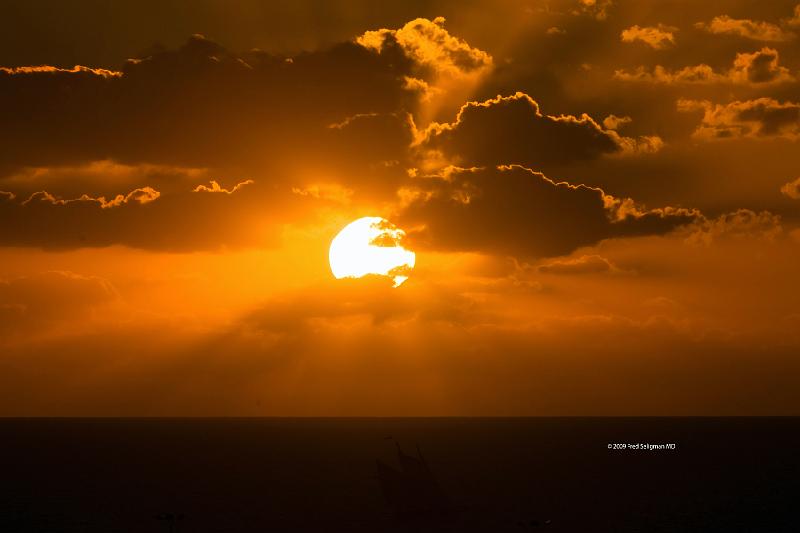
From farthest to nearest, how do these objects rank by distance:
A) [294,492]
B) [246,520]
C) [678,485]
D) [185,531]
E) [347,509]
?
1. [678,485]
2. [294,492]
3. [347,509]
4. [246,520]
5. [185,531]

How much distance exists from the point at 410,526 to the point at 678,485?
7635 cm

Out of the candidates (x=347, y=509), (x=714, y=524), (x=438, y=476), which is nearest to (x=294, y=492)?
(x=347, y=509)

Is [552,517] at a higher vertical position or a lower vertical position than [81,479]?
lower

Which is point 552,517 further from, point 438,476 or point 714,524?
point 438,476

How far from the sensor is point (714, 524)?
12131 cm

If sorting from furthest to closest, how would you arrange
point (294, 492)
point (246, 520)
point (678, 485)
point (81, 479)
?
1. point (81, 479)
2. point (678, 485)
3. point (294, 492)
4. point (246, 520)

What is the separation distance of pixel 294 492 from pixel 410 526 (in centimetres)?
4231

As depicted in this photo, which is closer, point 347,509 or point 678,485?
point 347,509

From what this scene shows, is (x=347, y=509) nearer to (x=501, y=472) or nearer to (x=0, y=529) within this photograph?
(x=0, y=529)

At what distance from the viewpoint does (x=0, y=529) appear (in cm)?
11738

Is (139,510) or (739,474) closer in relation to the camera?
Result: (139,510)

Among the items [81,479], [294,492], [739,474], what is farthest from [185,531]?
[739,474]

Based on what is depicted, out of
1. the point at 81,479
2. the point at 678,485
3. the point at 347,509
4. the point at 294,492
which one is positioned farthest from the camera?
the point at 81,479

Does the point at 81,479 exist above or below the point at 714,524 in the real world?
above
